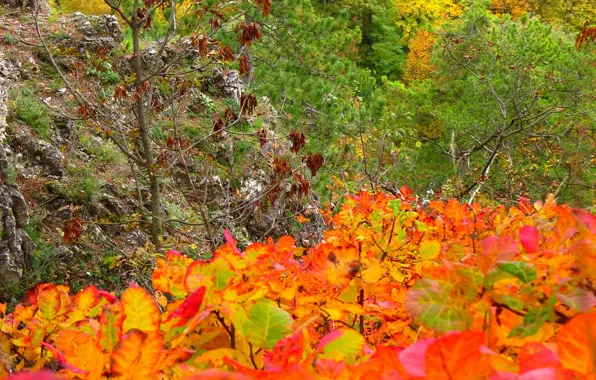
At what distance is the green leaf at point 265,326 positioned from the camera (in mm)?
621

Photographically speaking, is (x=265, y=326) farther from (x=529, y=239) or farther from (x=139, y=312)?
(x=529, y=239)

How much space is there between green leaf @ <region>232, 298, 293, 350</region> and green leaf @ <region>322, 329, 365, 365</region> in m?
0.07

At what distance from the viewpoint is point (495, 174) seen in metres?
8.22

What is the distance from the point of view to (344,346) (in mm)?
662

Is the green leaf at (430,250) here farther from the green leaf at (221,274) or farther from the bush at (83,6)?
the bush at (83,6)

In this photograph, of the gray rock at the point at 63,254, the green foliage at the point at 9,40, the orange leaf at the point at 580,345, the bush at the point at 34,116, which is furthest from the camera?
the green foliage at the point at 9,40

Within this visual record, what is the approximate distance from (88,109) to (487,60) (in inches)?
298

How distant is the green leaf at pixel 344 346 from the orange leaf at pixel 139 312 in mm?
229

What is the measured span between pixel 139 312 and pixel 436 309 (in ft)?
1.27

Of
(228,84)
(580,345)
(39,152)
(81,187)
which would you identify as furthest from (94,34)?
(580,345)

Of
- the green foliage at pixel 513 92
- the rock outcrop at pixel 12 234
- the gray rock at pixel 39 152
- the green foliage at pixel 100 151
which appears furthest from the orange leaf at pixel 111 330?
the green foliage at pixel 513 92

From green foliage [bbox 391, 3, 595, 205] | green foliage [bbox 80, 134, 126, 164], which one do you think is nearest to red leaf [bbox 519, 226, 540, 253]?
green foliage [bbox 80, 134, 126, 164]

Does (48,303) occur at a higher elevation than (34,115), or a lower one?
higher

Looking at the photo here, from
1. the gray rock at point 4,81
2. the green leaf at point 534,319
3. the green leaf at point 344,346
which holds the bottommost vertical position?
the gray rock at point 4,81
